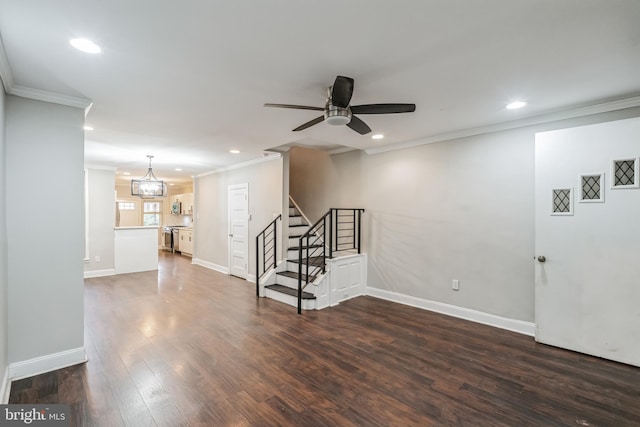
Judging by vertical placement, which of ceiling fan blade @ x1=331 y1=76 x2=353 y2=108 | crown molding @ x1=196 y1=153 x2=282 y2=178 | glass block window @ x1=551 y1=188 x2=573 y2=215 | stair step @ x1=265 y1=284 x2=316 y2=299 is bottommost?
stair step @ x1=265 y1=284 x2=316 y2=299

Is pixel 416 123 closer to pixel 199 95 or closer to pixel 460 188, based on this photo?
pixel 460 188

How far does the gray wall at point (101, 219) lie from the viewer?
21.9ft

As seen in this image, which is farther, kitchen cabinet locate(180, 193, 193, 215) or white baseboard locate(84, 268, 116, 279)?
kitchen cabinet locate(180, 193, 193, 215)

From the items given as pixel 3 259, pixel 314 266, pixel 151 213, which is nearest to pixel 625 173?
pixel 314 266

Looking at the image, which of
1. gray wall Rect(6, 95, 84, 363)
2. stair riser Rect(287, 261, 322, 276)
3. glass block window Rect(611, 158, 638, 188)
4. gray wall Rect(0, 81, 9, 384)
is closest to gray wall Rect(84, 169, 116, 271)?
stair riser Rect(287, 261, 322, 276)

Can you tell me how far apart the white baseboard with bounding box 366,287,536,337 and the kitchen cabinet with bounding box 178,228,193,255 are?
7103mm

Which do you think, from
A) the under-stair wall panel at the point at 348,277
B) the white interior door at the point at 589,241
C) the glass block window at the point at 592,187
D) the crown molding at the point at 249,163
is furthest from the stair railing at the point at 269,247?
the glass block window at the point at 592,187

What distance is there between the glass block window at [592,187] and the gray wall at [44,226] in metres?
5.14

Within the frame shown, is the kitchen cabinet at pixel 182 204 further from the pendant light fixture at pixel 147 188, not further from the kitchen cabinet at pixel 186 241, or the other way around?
the pendant light fixture at pixel 147 188

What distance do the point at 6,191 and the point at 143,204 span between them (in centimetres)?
1090

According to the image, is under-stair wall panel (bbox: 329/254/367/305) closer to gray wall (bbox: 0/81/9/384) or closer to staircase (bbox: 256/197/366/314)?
staircase (bbox: 256/197/366/314)

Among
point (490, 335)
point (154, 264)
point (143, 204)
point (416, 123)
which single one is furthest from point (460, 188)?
point (143, 204)

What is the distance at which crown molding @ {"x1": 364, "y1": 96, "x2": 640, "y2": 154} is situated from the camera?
3.01 meters

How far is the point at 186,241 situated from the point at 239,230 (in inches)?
178
